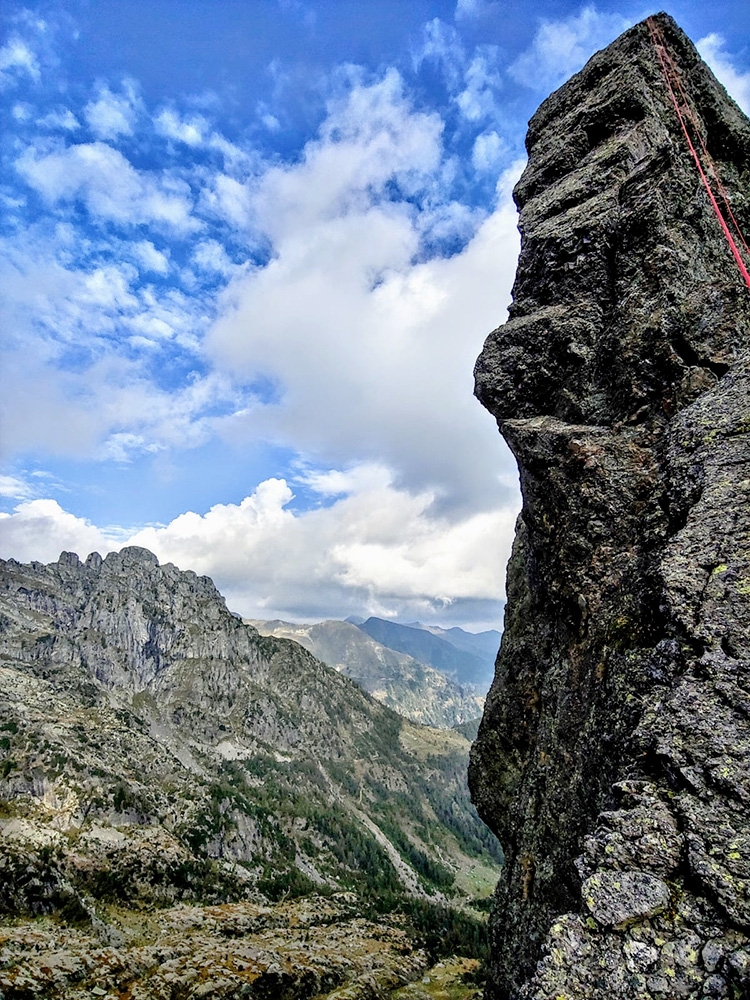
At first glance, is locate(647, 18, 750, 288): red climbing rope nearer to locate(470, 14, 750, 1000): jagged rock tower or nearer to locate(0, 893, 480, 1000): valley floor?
Result: locate(470, 14, 750, 1000): jagged rock tower

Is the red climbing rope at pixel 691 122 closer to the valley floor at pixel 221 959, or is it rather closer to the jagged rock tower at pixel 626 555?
the jagged rock tower at pixel 626 555

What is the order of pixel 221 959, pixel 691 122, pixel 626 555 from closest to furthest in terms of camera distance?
pixel 626 555, pixel 691 122, pixel 221 959

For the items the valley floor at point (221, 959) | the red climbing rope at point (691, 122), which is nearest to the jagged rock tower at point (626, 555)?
the red climbing rope at point (691, 122)

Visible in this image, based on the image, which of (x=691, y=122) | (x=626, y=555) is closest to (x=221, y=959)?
(x=626, y=555)

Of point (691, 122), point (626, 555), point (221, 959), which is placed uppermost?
point (691, 122)

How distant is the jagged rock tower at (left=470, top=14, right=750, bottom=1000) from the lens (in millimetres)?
8242

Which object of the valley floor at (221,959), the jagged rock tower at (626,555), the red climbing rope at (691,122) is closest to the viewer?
the jagged rock tower at (626,555)

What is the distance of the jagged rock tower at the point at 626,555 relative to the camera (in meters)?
8.24

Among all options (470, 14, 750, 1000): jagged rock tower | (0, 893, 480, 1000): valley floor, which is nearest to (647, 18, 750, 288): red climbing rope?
(470, 14, 750, 1000): jagged rock tower

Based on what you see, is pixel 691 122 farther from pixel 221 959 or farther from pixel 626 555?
pixel 221 959

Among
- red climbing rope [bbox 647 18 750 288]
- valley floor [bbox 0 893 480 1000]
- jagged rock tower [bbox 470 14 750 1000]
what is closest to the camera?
jagged rock tower [bbox 470 14 750 1000]

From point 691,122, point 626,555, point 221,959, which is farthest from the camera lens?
point 221,959

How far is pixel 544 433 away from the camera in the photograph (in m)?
18.9

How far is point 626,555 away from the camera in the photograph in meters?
15.0
